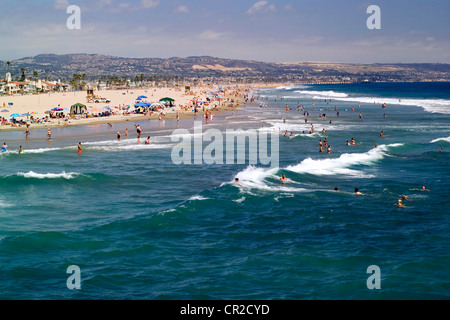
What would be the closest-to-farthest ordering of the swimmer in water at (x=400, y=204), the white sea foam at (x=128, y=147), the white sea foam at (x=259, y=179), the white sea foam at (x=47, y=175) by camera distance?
the swimmer in water at (x=400, y=204)
the white sea foam at (x=259, y=179)
the white sea foam at (x=47, y=175)
the white sea foam at (x=128, y=147)

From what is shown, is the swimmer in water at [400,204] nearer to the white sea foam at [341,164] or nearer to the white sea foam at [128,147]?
the white sea foam at [341,164]

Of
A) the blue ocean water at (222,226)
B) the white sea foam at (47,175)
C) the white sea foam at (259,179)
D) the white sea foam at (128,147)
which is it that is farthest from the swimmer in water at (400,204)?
the white sea foam at (128,147)

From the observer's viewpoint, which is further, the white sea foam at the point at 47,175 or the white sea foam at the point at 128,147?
the white sea foam at the point at 128,147

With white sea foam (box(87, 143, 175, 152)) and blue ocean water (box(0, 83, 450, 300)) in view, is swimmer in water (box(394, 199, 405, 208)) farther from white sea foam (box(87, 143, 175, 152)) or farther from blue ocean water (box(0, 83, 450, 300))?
white sea foam (box(87, 143, 175, 152))

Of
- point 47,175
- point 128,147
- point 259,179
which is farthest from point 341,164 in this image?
point 47,175

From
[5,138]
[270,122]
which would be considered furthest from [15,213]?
[270,122]
